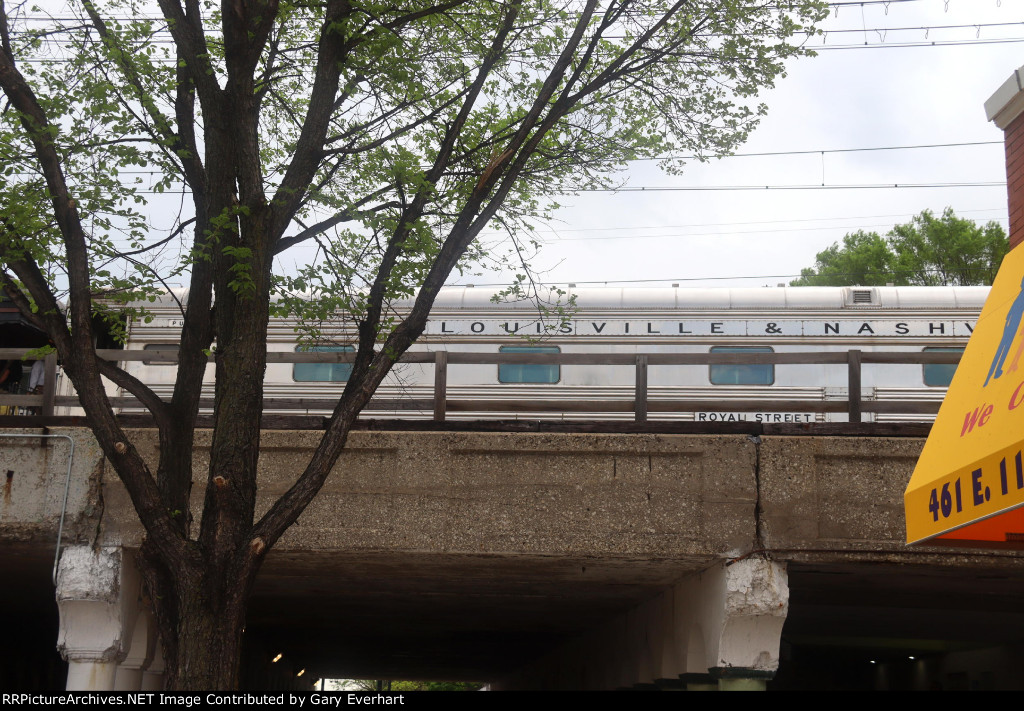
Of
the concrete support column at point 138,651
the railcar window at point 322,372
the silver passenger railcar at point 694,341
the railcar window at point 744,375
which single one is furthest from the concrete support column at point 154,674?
the railcar window at point 744,375

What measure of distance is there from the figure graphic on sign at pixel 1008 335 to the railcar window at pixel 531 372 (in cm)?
860

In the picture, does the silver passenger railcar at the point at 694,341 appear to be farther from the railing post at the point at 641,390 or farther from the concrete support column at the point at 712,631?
the railing post at the point at 641,390

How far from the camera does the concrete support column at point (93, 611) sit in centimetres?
973

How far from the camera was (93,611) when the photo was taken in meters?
9.88

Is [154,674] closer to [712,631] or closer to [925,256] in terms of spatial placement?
[712,631]

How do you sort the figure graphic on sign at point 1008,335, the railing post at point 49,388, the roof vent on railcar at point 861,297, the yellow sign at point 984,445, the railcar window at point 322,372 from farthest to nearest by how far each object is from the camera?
1. the railcar window at point 322,372
2. the roof vent on railcar at point 861,297
3. the railing post at point 49,388
4. the figure graphic on sign at point 1008,335
5. the yellow sign at point 984,445

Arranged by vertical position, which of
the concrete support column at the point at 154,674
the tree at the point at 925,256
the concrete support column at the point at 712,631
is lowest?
the concrete support column at the point at 154,674

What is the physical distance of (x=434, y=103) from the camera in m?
9.41

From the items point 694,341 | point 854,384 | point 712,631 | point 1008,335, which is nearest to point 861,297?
point 694,341

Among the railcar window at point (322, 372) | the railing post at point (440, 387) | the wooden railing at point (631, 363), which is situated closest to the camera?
the wooden railing at point (631, 363)

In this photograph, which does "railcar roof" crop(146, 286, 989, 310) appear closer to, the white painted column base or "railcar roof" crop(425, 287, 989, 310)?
"railcar roof" crop(425, 287, 989, 310)

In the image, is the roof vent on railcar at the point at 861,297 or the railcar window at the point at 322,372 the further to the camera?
the railcar window at the point at 322,372

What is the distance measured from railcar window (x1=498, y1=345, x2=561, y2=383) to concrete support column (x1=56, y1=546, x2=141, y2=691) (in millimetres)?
6665

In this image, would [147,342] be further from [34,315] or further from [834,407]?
[834,407]
